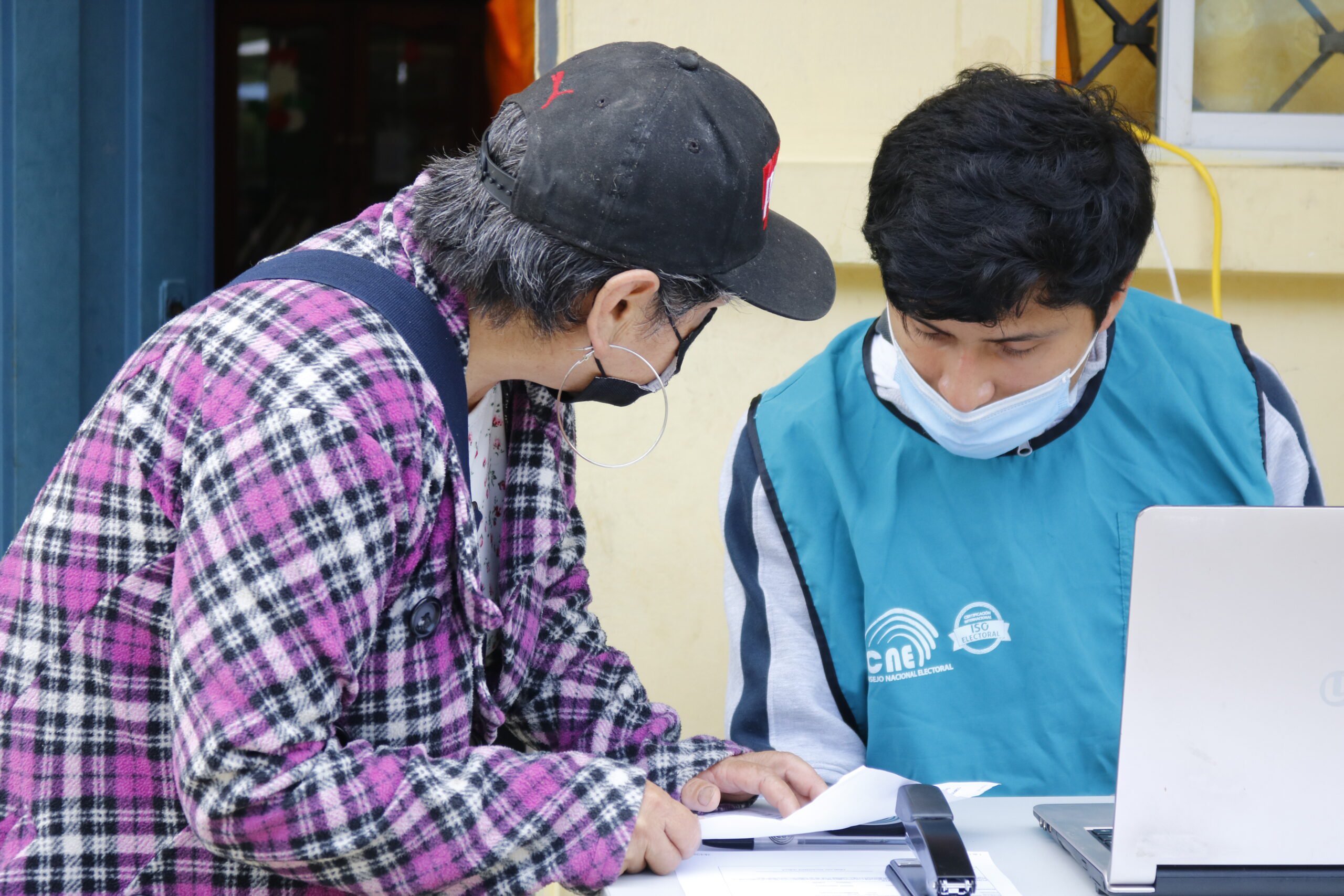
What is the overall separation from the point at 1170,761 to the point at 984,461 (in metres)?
0.67

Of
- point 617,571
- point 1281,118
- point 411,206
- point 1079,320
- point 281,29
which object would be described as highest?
point 281,29

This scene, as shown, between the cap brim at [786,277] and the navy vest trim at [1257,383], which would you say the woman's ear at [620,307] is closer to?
the cap brim at [786,277]

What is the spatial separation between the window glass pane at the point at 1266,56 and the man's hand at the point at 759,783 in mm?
1856

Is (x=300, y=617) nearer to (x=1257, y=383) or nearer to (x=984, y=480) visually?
(x=984, y=480)

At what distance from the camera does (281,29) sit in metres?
5.12

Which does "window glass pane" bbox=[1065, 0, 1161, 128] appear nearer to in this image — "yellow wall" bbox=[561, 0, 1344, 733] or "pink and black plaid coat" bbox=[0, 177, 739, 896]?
"yellow wall" bbox=[561, 0, 1344, 733]

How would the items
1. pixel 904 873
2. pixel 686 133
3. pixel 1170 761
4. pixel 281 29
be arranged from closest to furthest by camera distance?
pixel 1170 761 < pixel 904 873 < pixel 686 133 < pixel 281 29

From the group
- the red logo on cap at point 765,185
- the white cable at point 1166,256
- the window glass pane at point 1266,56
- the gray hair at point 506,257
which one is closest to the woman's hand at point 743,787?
the gray hair at point 506,257

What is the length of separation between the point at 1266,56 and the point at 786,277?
1.75 m

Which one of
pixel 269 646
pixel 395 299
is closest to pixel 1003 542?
pixel 395 299

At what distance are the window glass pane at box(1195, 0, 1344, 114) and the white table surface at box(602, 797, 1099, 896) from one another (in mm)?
1773

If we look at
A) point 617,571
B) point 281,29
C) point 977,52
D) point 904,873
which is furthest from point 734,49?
point 281,29

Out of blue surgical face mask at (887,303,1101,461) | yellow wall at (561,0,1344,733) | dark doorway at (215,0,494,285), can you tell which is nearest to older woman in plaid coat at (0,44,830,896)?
blue surgical face mask at (887,303,1101,461)

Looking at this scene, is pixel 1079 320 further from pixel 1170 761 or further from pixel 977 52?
pixel 977 52
